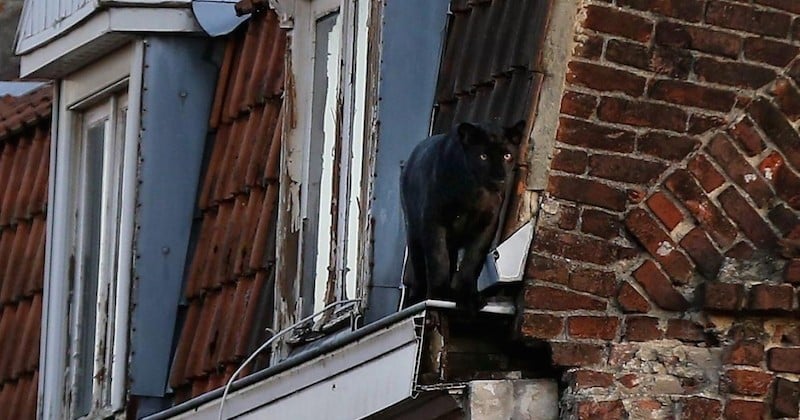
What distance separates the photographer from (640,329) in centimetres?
682

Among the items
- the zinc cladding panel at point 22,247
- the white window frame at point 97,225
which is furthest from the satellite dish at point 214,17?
the zinc cladding panel at point 22,247

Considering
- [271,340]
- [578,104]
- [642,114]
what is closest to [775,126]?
[642,114]

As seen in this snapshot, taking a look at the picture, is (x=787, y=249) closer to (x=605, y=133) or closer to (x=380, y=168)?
(x=605, y=133)

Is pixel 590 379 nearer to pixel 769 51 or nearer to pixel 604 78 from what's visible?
pixel 604 78

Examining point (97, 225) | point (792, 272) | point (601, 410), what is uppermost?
point (97, 225)

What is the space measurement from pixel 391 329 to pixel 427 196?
0.46 m

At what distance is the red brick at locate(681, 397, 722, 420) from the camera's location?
679 cm

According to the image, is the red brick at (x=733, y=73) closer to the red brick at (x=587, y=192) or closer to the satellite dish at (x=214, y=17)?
the red brick at (x=587, y=192)

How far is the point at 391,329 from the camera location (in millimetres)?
6910

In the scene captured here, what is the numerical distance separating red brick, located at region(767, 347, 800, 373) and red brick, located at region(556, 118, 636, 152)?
80 centimetres

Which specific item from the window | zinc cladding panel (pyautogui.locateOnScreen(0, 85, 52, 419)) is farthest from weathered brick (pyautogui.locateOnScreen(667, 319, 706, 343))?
zinc cladding panel (pyautogui.locateOnScreen(0, 85, 52, 419))

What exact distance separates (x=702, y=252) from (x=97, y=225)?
431cm

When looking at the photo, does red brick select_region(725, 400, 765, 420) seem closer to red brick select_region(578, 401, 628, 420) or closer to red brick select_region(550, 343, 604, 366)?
red brick select_region(578, 401, 628, 420)

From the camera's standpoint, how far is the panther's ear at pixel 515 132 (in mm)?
6719
